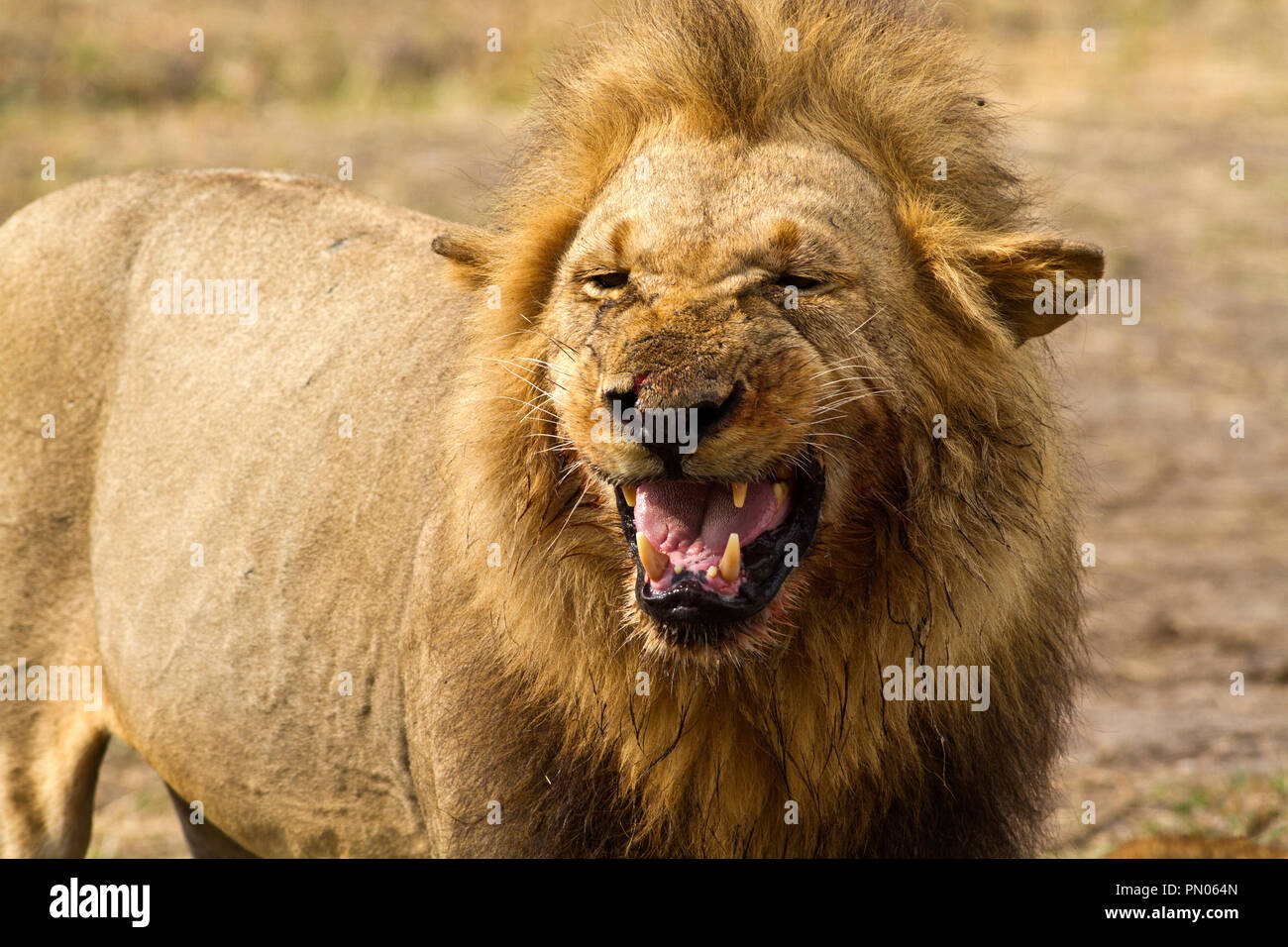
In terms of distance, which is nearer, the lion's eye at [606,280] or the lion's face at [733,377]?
the lion's face at [733,377]

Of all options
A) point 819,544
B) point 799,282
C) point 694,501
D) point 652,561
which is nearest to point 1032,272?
point 799,282

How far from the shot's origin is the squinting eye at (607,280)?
3105mm

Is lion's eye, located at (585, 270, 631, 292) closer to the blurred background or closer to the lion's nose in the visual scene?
the lion's nose

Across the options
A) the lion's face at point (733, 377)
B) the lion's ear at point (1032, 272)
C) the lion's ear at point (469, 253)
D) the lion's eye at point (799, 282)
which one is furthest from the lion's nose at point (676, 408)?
the lion's ear at point (469, 253)

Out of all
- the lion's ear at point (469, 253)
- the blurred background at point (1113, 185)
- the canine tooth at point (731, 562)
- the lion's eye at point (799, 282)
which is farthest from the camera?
the blurred background at point (1113, 185)

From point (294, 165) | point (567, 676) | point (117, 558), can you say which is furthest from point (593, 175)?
point (294, 165)

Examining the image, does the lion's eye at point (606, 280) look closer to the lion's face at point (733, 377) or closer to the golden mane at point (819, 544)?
the lion's face at point (733, 377)

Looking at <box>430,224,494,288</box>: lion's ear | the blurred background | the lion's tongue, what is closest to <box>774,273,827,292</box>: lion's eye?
the lion's tongue

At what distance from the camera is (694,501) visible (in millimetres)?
2979

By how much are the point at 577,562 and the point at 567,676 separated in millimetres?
250

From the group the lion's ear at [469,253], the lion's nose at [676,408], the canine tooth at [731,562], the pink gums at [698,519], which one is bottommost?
the canine tooth at [731,562]

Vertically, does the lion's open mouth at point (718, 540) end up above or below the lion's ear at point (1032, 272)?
below

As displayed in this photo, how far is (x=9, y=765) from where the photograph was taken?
436cm

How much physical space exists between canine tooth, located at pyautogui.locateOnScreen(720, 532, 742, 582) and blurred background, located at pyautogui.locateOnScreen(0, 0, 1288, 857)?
1.17 metres
